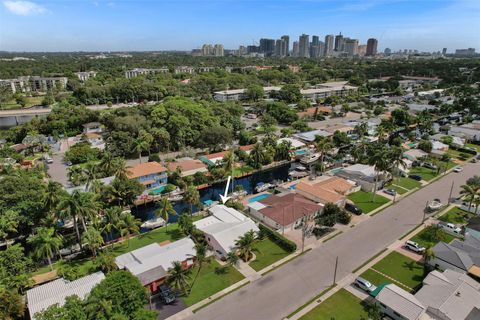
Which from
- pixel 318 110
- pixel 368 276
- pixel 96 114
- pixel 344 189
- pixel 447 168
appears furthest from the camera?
pixel 318 110

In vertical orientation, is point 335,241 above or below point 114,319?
below

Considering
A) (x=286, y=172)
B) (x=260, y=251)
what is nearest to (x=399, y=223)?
(x=260, y=251)

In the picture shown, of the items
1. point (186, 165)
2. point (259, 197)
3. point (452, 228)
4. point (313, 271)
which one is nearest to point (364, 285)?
point (313, 271)

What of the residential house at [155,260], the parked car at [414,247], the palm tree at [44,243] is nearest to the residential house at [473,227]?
the parked car at [414,247]

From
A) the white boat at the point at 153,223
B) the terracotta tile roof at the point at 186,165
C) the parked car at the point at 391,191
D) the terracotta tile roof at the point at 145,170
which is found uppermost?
the terracotta tile roof at the point at 145,170

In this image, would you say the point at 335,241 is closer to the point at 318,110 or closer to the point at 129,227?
the point at 129,227

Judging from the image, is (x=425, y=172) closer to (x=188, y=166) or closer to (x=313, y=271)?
(x=313, y=271)

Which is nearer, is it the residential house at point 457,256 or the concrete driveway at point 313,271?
the concrete driveway at point 313,271

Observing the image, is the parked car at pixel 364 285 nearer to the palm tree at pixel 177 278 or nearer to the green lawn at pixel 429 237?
the green lawn at pixel 429 237
